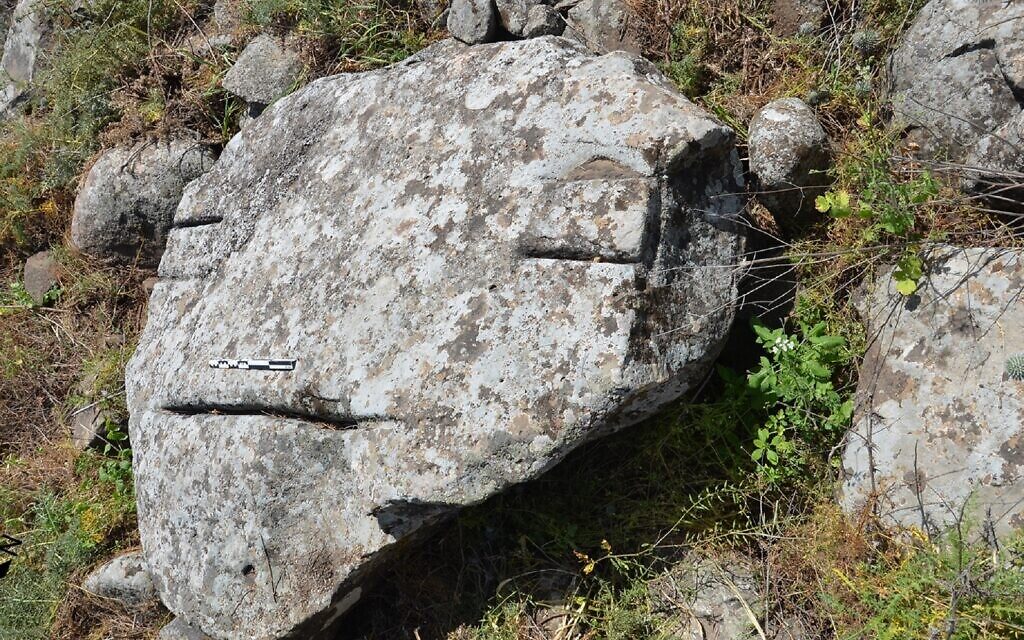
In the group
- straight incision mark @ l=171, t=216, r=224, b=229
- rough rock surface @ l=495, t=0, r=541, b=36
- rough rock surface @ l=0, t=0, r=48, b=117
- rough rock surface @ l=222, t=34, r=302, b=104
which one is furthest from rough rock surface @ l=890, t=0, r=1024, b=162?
rough rock surface @ l=0, t=0, r=48, b=117

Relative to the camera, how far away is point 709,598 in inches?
120

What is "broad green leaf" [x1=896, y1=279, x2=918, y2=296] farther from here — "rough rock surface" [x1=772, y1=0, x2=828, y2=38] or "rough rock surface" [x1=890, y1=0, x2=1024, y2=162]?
"rough rock surface" [x1=772, y1=0, x2=828, y2=38]

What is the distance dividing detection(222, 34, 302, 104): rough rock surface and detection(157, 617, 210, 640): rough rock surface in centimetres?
265

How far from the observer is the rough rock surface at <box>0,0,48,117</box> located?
5.59m

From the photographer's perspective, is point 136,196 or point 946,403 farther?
point 136,196

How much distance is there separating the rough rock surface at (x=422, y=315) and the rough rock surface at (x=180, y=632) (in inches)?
4.1

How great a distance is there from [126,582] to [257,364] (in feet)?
5.09

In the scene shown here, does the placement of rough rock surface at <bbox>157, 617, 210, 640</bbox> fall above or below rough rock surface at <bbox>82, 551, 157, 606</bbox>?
above

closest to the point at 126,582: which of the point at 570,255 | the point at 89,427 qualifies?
the point at 89,427

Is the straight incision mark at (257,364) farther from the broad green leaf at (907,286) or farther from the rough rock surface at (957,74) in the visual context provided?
the rough rock surface at (957,74)

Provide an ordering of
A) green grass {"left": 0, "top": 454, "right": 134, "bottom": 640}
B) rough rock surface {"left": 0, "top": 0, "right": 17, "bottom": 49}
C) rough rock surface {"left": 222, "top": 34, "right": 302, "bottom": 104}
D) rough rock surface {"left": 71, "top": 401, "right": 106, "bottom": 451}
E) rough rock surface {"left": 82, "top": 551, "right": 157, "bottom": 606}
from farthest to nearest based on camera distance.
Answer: rough rock surface {"left": 0, "top": 0, "right": 17, "bottom": 49}
rough rock surface {"left": 71, "top": 401, "right": 106, "bottom": 451}
rough rock surface {"left": 222, "top": 34, "right": 302, "bottom": 104}
green grass {"left": 0, "top": 454, "right": 134, "bottom": 640}
rough rock surface {"left": 82, "top": 551, "right": 157, "bottom": 606}

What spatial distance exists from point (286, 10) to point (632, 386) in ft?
10.5

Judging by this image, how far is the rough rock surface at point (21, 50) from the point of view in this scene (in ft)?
18.3

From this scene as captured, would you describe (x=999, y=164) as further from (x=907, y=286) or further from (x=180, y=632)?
(x=180, y=632)
